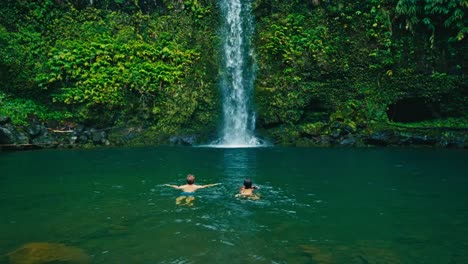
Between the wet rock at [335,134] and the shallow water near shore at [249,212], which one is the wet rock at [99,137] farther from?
the wet rock at [335,134]

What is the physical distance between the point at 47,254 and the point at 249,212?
14.4 ft

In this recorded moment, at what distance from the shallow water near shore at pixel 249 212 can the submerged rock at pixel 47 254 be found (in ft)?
0.56

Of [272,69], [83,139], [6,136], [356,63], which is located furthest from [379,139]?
[6,136]

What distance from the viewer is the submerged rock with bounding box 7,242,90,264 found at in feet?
20.1

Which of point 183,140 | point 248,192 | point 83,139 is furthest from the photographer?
point 183,140

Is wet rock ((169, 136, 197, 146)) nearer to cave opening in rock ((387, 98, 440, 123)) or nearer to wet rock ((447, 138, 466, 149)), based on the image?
cave opening in rock ((387, 98, 440, 123))

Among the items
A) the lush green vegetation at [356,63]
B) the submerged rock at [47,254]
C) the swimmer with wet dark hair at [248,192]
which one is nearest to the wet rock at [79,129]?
the lush green vegetation at [356,63]

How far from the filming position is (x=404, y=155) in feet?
62.6

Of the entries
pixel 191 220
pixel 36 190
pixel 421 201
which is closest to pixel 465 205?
pixel 421 201

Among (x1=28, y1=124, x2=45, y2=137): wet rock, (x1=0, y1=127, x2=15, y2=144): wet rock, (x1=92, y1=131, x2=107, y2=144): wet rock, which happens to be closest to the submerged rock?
(x1=0, y1=127, x2=15, y2=144): wet rock

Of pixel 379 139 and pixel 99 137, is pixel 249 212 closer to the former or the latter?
pixel 379 139

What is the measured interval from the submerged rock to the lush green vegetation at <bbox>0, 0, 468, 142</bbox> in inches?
791

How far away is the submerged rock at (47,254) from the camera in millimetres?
6113

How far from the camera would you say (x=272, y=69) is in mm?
28203
